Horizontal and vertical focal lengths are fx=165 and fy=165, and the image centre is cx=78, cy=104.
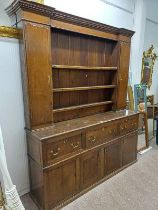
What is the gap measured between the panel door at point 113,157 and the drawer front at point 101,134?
0.16 metres

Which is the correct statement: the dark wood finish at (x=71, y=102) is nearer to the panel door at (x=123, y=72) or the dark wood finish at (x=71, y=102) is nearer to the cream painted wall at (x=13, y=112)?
the panel door at (x=123, y=72)

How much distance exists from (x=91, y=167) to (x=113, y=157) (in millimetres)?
438

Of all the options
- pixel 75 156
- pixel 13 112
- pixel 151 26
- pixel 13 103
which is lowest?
pixel 75 156

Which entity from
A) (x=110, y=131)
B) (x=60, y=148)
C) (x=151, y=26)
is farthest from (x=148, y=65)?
(x=60, y=148)

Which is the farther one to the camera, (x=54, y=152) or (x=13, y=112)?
(x=13, y=112)

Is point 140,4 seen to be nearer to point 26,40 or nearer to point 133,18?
point 133,18

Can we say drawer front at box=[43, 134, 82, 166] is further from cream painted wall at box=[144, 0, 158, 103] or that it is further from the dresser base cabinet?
cream painted wall at box=[144, 0, 158, 103]

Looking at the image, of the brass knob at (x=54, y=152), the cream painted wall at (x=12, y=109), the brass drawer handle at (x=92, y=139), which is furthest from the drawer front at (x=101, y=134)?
the cream painted wall at (x=12, y=109)

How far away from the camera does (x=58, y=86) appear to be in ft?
7.09

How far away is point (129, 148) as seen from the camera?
8.75 feet

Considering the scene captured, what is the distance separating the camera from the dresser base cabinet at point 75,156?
1.74 m

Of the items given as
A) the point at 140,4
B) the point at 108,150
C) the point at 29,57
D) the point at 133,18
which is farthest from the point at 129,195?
the point at 140,4

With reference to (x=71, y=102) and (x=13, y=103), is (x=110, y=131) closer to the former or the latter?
(x=71, y=102)

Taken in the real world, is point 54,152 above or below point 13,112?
below
